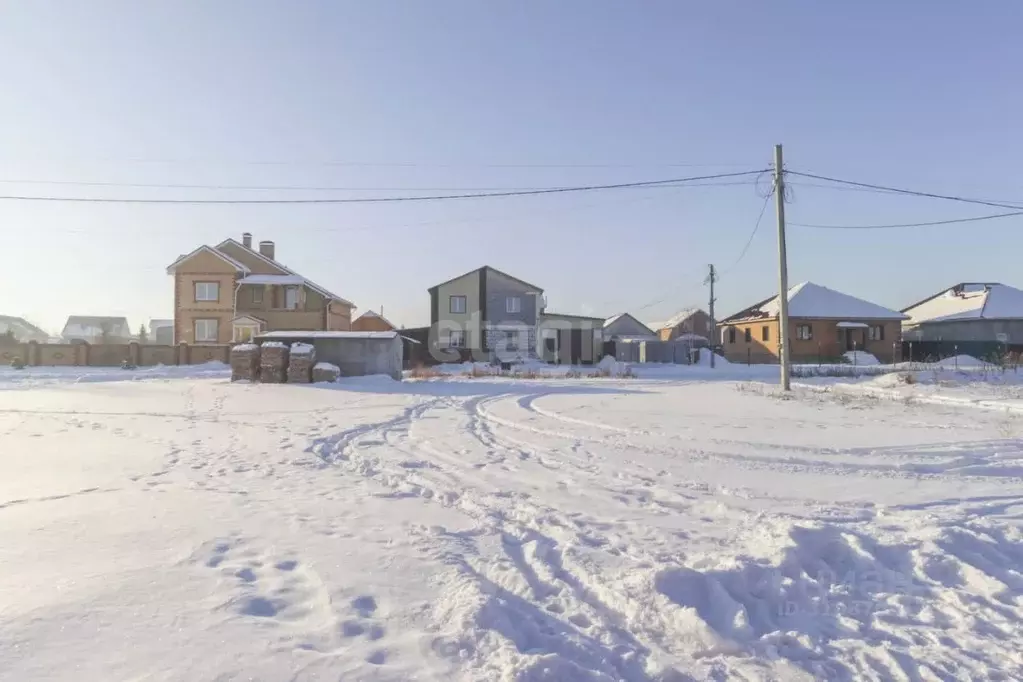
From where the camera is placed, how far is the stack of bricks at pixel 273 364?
66.9 ft

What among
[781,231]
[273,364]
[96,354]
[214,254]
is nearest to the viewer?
[781,231]

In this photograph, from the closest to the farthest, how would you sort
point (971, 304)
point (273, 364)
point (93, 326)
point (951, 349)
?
1. point (273, 364)
2. point (951, 349)
3. point (971, 304)
4. point (93, 326)

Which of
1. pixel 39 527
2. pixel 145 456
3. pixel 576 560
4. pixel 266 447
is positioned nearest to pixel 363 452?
pixel 266 447

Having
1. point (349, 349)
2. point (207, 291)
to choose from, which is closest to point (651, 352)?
point (349, 349)

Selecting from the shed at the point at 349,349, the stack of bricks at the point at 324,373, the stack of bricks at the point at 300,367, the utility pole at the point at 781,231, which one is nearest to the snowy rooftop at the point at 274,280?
the shed at the point at 349,349

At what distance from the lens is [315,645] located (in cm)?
300

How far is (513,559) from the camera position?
4.22 m

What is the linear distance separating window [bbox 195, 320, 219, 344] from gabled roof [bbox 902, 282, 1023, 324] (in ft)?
163

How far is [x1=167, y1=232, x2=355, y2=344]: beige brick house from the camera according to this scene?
37.3 m

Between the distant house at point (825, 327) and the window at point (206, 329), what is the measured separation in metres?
Result: 33.6

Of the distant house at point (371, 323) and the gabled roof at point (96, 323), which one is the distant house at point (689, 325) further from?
the gabled roof at point (96, 323)

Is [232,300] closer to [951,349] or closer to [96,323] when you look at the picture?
[951,349]

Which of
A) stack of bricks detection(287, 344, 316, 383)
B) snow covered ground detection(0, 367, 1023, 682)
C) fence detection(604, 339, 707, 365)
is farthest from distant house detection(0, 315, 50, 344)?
snow covered ground detection(0, 367, 1023, 682)

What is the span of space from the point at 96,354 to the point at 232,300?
8444 millimetres
